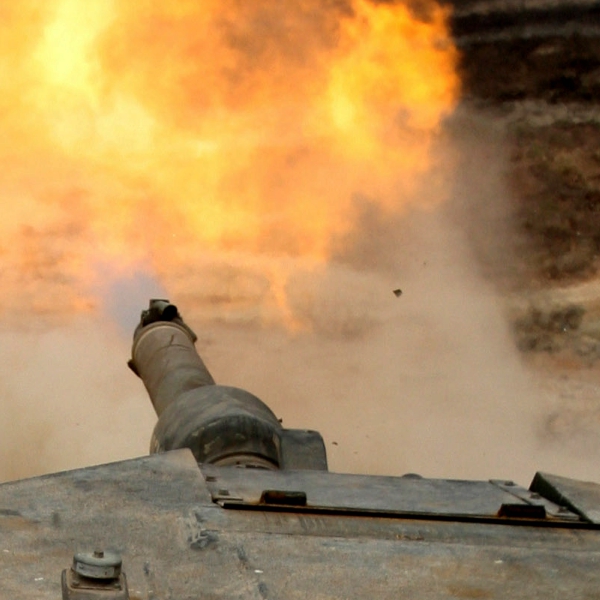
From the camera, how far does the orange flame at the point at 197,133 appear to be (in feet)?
57.3

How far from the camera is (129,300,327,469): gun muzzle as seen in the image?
23.1 ft

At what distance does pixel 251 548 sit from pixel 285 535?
0.24 m

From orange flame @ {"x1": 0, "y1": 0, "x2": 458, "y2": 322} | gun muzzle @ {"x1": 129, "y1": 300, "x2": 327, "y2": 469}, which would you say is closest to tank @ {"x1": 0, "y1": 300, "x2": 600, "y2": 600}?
gun muzzle @ {"x1": 129, "y1": 300, "x2": 327, "y2": 469}

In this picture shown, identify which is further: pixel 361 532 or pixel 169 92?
pixel 169 92

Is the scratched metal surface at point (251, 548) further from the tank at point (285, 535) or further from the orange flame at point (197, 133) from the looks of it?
the orange flame at point (197, 133)

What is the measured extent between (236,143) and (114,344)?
344cm

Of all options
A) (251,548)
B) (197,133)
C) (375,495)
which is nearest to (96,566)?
(251,548)

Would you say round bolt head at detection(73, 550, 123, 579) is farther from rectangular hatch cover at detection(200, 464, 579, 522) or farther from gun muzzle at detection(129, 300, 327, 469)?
gun muzzle at detection(129, 300, 327, 469)

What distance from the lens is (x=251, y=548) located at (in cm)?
488

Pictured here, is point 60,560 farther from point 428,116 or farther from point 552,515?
point 428,116

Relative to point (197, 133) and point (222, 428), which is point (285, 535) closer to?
point (222, 428)

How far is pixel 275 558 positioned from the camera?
481cm

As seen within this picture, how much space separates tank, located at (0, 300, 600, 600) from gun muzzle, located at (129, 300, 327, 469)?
758 mm

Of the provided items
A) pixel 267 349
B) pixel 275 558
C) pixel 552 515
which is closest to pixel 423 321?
pixel 267 349
